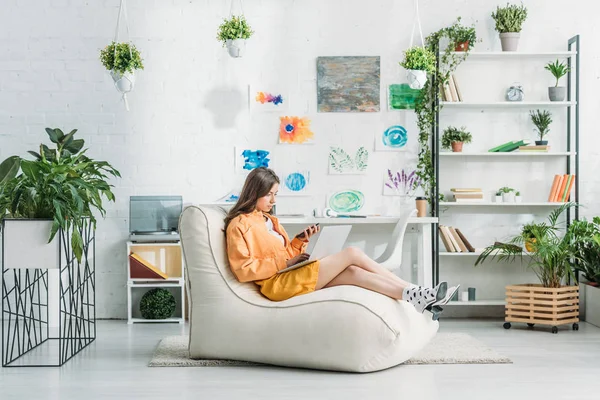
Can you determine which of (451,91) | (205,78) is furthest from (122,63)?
(451,91)

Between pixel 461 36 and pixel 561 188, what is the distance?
4.41 feet

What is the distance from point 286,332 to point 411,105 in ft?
8.66

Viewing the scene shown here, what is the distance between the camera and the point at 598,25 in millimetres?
6137

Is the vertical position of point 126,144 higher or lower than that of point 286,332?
higher

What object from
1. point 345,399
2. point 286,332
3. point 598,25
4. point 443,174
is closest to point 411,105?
point 443,174

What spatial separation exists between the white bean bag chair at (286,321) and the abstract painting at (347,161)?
188 cm

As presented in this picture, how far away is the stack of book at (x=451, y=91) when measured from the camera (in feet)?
19.5

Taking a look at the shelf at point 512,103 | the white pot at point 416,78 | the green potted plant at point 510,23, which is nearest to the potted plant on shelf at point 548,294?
the shelf at point 512,103

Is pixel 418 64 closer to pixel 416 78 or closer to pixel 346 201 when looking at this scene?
Answer: pixel 416 78

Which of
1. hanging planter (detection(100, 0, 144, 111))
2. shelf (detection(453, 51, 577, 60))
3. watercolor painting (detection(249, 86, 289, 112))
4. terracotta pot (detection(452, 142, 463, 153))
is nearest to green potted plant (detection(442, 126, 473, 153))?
terracotta pot (detection(452, 142, 463, 153))

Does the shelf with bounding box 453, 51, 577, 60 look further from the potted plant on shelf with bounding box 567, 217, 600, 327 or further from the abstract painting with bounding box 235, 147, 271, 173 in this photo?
the abstract painting with bounding box 235, 147, 271, 173

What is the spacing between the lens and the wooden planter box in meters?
5.39

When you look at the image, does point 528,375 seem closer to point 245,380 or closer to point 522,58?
point 245,380

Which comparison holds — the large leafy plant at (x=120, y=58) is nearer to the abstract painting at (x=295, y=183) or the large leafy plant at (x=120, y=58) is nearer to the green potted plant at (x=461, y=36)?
the abstract painting at (x=295, y=183)
